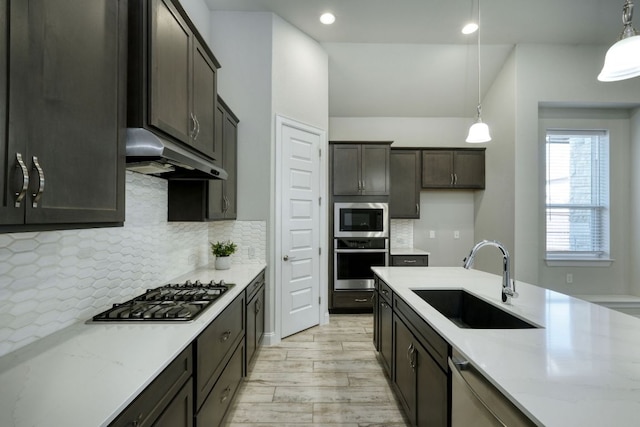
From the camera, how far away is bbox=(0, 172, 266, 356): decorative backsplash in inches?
45.1

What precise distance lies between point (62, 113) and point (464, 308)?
239 cm

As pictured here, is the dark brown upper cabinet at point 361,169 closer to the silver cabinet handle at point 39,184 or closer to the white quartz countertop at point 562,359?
the white quartz countertop at point 562,359

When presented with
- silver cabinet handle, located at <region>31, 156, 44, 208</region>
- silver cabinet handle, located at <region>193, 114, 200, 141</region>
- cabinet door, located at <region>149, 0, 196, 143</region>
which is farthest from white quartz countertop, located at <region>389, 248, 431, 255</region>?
silver cabinet handle, located at <region>31, 156, 44, 208</region>

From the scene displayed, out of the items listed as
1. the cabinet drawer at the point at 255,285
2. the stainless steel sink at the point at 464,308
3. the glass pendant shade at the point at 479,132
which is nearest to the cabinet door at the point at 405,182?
the glass pendant shade at the point at 479,132

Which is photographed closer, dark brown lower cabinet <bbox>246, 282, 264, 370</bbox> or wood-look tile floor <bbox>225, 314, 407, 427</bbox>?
wood-look tile floor <bbox>225, 314, 407, 427</bbox>

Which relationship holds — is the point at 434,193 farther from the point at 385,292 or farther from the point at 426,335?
the point at 426,335

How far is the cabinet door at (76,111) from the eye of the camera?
815mm

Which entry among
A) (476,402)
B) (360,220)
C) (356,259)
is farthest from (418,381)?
(360,220)

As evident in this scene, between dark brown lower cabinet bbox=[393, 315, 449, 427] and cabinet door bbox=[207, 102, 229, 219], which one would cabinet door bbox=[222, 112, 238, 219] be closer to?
cabinet door bbox=[207, 102, 229, 219]

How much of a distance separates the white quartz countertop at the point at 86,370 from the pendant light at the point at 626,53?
260 cm

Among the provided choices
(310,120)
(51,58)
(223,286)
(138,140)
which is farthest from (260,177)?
(51,58)

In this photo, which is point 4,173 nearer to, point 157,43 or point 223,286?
point 157,43

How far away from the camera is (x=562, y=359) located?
3.35 ft

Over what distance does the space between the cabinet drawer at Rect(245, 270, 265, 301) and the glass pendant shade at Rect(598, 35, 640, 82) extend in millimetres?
2755
